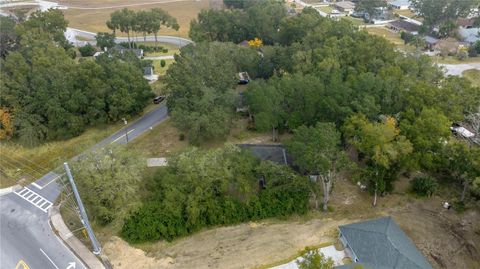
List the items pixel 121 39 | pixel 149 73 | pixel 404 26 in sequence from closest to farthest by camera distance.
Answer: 1. pixel 149 73
2. pixel 121 39
3. pixel 404 26

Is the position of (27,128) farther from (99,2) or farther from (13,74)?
(99,2)

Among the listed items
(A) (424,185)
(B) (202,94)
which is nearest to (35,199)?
(B) (202,94)

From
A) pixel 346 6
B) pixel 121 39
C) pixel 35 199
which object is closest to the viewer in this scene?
pixel 35 199

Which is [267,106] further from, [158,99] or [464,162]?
[158,99]

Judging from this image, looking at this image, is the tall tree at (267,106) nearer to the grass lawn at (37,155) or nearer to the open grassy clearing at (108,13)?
the grass lawn at (37,155)

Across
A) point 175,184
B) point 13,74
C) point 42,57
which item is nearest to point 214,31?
point 42,57

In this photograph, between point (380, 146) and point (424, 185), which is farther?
point (424, 185)

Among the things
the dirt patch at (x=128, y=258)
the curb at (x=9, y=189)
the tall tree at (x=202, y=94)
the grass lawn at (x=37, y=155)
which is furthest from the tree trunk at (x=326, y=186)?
the curb at (x=9, y=189)
